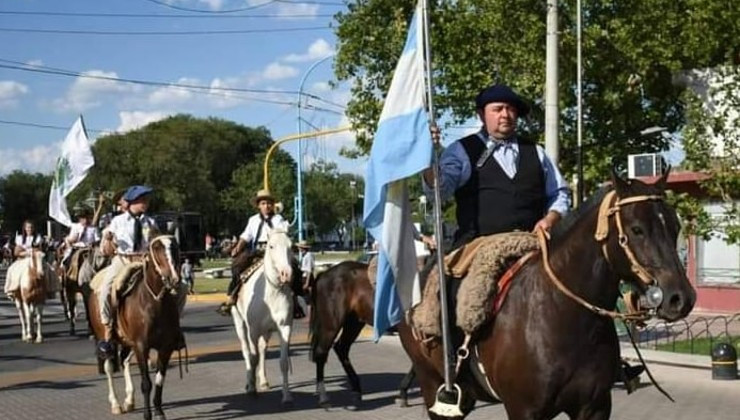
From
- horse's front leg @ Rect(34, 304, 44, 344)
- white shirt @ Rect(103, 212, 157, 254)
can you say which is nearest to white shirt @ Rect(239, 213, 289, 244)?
white shirt @ Rect(103, 212, 157, 254)

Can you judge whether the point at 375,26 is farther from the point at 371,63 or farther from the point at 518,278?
the point at 518,278

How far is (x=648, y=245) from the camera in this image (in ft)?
15.1

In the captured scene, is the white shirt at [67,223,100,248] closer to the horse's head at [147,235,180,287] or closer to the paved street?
the paved street

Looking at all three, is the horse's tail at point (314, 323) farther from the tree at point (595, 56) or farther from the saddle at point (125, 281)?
the tree at point (595, 56)

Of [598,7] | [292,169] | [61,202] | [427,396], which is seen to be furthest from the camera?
[292,169]

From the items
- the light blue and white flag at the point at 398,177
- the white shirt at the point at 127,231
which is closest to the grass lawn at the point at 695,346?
the white shirt at the point at 127,231

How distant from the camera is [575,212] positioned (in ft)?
17.4

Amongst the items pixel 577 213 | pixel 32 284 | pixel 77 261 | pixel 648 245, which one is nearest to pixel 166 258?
pixel 577 213

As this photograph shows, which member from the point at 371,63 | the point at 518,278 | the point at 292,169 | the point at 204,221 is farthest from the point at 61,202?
the point at 292,169

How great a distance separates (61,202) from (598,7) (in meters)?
13.3

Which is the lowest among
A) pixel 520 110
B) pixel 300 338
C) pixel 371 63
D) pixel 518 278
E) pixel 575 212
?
pixel 300 338

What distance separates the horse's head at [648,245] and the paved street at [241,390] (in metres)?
6.10

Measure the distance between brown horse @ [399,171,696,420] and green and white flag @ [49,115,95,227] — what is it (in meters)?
9.80

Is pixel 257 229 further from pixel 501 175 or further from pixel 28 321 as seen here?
pixel 28 321
